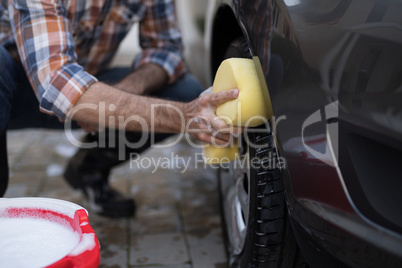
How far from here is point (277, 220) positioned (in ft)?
3.66

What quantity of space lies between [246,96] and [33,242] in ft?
1.86

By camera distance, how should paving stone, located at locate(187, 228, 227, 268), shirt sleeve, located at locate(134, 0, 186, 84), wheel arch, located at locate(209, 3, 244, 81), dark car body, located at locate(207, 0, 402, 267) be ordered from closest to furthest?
1. dark car body, located at locate(207, 0, 402, 267)
2. wheel arch, located at locate(209, 3, 244, 81)
3. paving stone, located at locate(187, 228, 227, 268)
4. shirt sleeve, located at locate(134, 0, 186, 84)

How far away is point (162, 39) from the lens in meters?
2.01

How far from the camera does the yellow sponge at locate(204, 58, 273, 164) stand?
3.58 ft

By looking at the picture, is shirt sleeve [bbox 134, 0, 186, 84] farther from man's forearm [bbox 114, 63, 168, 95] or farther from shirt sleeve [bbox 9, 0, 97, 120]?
shirt sleeve [bbox 9, 0, 97, 120]

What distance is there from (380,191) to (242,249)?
57 cm

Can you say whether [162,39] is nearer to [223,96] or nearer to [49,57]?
[49,57]

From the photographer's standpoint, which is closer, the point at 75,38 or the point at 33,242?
the point at 33,242

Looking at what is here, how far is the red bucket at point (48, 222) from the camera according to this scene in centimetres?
83

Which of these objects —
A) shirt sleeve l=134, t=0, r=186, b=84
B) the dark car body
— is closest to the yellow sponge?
the dark car body

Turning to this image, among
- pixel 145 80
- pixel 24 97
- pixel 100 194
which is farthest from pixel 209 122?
pixel 100 194

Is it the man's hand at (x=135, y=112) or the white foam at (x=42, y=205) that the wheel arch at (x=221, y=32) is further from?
the white foam at (x=42, y=205)

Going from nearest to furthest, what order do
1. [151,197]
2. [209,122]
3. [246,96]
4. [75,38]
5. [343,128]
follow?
[343,128], [246,96], [209,122], [75,38], [151,197]

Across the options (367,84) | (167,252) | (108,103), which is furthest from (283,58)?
(167,252)
